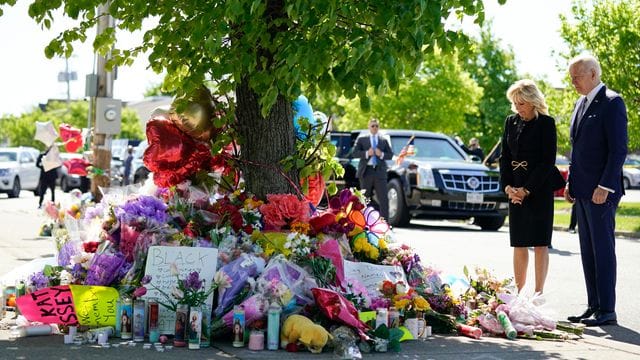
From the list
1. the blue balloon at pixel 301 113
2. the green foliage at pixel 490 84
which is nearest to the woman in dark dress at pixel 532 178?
the blue balloon at pixel 301 113

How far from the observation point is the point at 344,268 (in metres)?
7.20

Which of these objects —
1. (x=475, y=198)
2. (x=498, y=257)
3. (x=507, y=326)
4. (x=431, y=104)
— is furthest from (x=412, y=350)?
(x=431, y=104)

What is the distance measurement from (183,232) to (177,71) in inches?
73.8

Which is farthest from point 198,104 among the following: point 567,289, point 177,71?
point 567,289

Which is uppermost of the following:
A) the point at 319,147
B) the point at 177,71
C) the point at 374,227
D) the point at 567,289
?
the point at 177,71

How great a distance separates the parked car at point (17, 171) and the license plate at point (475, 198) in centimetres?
2203

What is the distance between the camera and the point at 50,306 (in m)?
6.69

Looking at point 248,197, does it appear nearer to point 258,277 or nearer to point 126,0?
point 258,277

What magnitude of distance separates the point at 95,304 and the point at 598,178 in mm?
3848

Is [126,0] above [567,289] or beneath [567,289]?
above

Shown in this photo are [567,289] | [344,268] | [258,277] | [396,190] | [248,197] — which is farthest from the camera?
[396,190]

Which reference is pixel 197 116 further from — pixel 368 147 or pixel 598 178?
pixel 368 147

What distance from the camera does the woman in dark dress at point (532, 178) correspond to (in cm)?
796

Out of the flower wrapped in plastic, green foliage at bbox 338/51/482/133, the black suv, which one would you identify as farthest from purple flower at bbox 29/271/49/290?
green foliage at bbox 338/51/482/133
